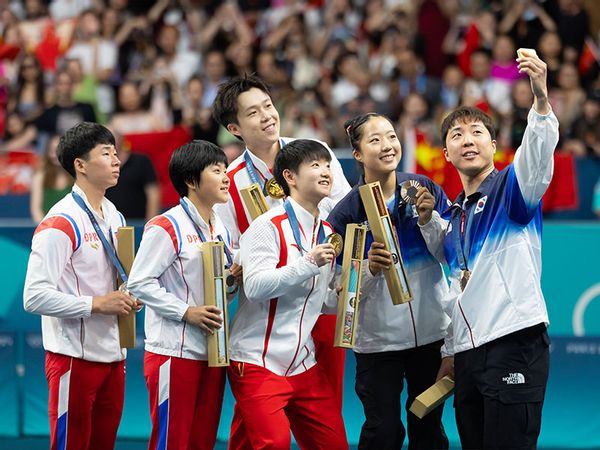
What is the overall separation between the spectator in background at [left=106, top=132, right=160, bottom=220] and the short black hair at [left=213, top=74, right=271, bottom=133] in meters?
4.22

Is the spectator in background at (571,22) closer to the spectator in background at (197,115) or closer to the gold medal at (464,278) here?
the spectator in background at (197,115)

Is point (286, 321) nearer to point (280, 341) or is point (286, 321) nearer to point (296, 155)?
point (280, 341)

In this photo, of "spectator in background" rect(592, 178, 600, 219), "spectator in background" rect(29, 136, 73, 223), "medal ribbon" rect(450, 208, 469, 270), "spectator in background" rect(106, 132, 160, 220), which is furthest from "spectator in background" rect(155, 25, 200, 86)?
"medal ribbon" rect(450, 208, 469, 270)

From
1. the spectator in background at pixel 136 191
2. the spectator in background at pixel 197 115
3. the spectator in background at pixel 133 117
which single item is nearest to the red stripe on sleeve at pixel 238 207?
the spectator in background at pixel 136 191

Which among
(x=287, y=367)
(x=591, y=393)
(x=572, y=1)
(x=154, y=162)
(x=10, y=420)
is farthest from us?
(x=572, y=1)

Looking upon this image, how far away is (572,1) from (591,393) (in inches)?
247

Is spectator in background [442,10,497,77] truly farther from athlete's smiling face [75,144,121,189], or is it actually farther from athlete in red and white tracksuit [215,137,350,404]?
athlete's smiling face [75,144,121,189]

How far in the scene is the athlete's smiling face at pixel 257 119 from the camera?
619 cm

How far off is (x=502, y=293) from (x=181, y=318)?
1583mm

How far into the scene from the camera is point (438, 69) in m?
13.1

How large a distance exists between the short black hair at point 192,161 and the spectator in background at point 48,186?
14.5 feet

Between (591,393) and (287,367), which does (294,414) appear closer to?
(287,367)

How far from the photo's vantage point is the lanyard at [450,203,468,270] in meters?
5.48

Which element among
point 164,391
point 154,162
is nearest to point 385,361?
point 164,391
